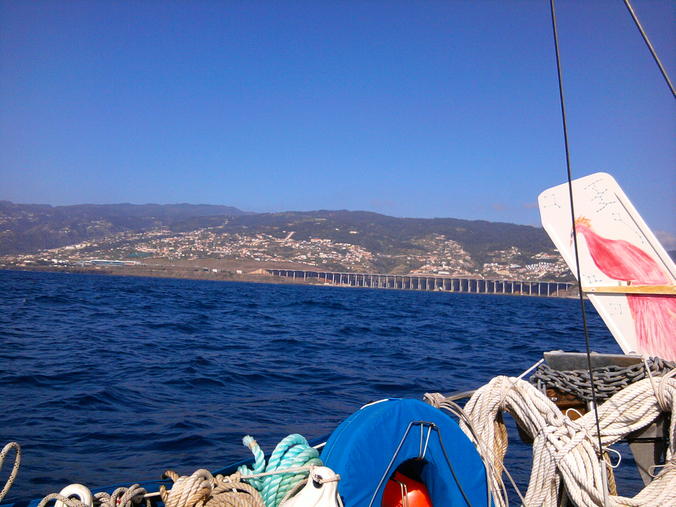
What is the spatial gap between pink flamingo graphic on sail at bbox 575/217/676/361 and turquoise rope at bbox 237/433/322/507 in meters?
2.87

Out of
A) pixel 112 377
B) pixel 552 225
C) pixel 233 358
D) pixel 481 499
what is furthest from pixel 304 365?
pixel 481 499

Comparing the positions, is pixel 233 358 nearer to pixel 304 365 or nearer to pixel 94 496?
pixel 304 365

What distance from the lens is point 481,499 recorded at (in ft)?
11.1

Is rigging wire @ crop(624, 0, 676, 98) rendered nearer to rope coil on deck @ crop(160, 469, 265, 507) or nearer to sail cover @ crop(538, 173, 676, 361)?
sail cover @ crop(538, 173, 676, 361)

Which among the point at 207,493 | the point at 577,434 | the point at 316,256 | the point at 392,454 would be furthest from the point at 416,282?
the point at 207,493

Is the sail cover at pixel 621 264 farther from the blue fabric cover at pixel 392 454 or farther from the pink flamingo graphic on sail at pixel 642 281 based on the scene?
the blue fabric cover at pixel 392 454

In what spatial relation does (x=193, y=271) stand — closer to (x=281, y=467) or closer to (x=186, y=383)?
(x=186, y=383)

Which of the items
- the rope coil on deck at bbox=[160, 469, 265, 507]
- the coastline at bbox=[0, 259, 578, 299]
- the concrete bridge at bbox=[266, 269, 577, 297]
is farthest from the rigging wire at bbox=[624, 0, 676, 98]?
the concrete bridge at bbox=[266, 269, 577, 297]

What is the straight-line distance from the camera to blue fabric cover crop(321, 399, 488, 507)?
3.01 m

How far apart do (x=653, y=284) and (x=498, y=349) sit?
15.7 metres

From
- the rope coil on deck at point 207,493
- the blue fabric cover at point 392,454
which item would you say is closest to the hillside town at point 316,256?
the blue fabric cover at point 392,454

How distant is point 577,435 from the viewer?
365cm

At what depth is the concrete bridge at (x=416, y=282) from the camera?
141875 mm

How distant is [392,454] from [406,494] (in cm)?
46
